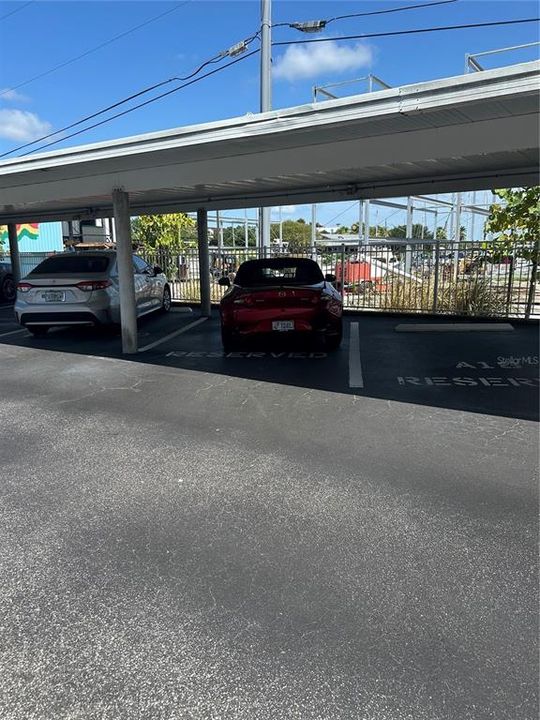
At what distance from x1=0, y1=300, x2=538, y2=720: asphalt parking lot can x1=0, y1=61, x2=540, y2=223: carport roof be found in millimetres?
2724

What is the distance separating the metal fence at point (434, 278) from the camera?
11758 millimetres

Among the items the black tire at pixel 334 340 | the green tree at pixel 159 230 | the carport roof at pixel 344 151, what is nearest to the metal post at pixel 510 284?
the carport roof at pixel 344 151

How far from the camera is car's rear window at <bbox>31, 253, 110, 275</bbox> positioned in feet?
31.0

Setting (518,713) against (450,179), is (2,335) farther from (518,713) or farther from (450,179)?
(518,713)

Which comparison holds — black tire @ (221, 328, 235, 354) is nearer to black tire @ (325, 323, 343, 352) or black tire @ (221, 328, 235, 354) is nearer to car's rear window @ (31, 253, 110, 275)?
black tire @ (325, 323, 343, 352)

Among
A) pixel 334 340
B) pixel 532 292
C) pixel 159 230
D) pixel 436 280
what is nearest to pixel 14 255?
pixel 159 230

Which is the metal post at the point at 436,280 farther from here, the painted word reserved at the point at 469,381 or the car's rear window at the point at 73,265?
the car's rear window at the point at 73,265

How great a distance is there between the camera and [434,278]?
1253 cm

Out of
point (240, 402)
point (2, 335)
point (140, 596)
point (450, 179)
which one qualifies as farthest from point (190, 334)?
point (140, 596)

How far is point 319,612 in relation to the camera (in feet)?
7.85

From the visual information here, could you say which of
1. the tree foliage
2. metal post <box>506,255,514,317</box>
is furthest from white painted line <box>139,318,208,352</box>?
metal post <box>506,255,514,317</box>

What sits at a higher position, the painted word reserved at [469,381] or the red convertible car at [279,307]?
the red convertible car at [279,307]

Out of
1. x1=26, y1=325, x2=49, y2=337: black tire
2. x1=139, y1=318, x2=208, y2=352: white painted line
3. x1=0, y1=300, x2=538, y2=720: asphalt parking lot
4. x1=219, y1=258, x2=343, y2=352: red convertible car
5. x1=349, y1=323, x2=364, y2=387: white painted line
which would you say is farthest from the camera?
x1=26, y1=325, x2=49, y2=337: black tire

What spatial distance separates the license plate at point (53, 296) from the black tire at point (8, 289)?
9218 millimetres
